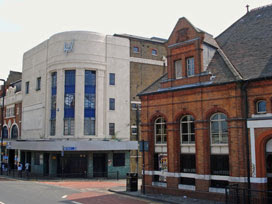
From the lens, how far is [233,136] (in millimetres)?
17578

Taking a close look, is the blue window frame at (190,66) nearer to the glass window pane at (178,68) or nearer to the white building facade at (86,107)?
the glass window pane at (178,68)

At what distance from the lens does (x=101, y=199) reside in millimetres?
20000

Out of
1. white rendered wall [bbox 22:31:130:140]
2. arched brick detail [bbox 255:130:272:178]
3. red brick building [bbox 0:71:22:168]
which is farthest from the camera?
red brick building [bbox 0:71:22:168]

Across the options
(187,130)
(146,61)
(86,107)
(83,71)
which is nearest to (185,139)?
(187,130)

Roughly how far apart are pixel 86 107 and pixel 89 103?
538 millimetres

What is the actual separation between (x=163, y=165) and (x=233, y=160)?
18.3ft

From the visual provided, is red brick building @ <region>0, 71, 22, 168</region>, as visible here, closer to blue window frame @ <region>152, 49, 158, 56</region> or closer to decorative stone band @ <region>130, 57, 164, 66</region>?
decorative stone band @ <region>130, 57, 164, 66</region>

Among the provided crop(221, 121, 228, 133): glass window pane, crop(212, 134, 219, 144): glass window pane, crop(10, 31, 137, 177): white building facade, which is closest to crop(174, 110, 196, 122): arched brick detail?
crop(212, 134, 219, 144): glass window pane

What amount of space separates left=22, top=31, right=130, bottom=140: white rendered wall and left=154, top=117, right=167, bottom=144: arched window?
13.6 m

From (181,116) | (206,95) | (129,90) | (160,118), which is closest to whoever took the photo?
(206,95)

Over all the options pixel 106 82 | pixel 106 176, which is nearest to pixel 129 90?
pixel 106 82

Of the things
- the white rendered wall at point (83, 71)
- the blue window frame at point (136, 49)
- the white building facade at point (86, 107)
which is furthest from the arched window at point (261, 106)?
the blue window frame at point (136, 49)

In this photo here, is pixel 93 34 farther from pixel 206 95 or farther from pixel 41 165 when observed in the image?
pixel 206 95

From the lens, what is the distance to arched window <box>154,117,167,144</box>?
21.9 meters
